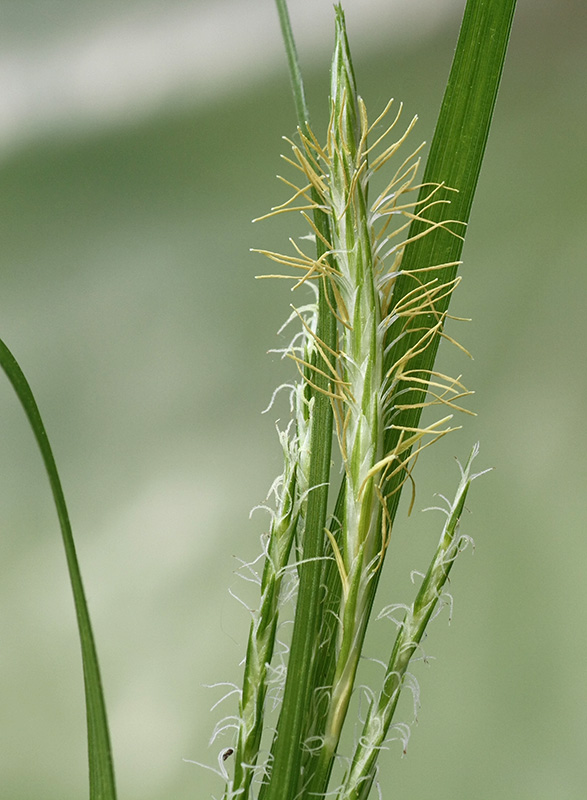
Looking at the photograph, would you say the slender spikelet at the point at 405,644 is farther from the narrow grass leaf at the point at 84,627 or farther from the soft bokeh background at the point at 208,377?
the soft bokeh background at the point at 208,377

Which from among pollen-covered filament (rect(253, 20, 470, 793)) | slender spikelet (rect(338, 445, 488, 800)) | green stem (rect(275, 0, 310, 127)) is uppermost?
green stem (rect(275, 0, 310, 127))

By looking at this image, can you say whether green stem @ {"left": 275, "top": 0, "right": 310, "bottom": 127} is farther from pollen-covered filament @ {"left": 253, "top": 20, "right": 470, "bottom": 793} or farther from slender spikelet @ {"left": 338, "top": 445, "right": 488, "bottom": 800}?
slender spikelet @ {"left": 338, "top": 445, "right": 488, "bottom": 800}

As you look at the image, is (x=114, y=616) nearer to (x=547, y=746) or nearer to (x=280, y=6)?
(x=547, y=746)

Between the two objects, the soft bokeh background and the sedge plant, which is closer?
the sedge plant

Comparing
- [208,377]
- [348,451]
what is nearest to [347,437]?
[348,451]

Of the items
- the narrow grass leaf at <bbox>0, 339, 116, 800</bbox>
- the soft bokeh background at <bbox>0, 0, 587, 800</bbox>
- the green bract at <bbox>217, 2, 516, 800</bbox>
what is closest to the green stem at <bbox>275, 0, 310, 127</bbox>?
the green bract at <bbox>217, 2, 516, 800</bbox>

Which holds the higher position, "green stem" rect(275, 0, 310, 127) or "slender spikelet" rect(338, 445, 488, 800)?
"green stem" rect(275, 0, 310, 127)
